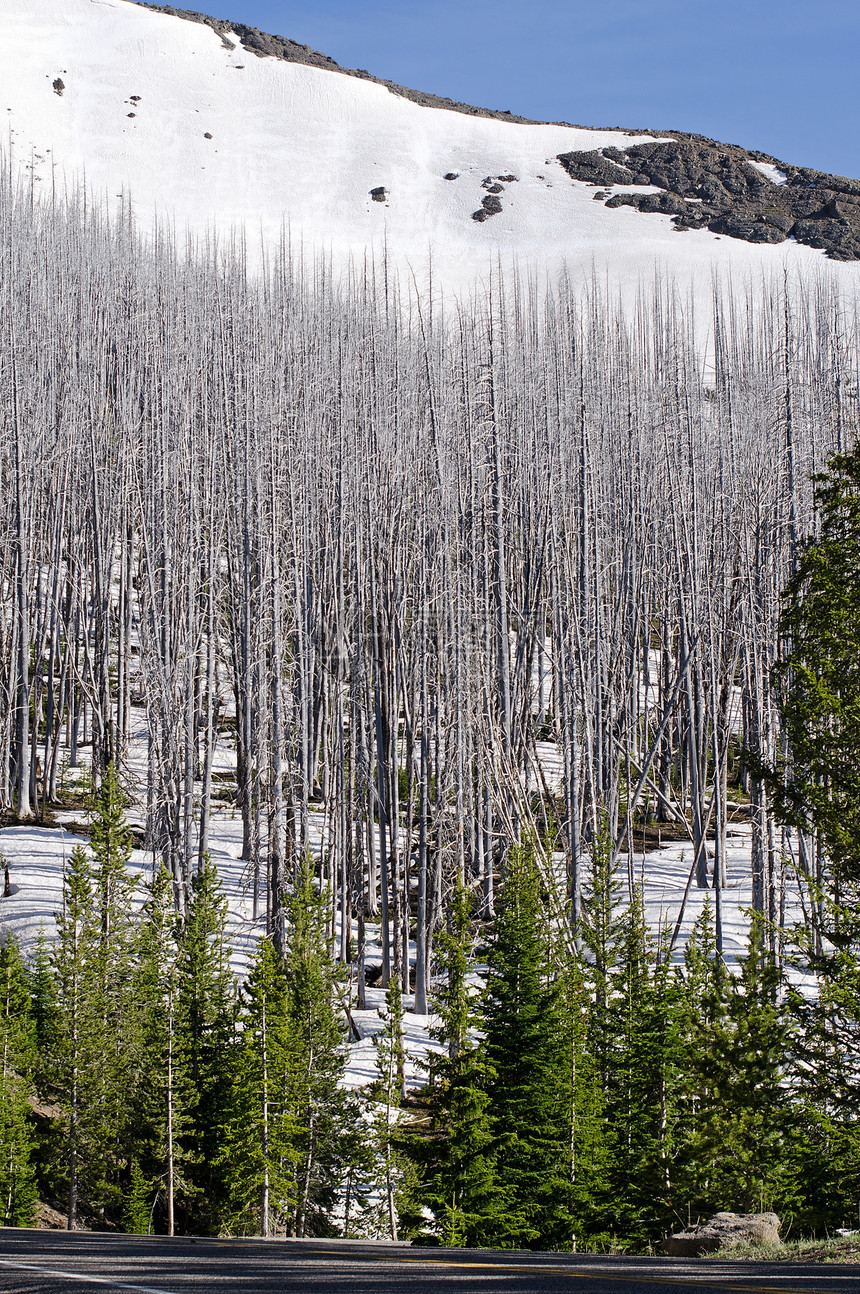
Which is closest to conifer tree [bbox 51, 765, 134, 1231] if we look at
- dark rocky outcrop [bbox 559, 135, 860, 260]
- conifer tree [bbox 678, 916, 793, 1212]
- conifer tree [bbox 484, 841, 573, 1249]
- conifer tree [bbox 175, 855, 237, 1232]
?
conifer tree [bbox 175, 855, 237, 1232]

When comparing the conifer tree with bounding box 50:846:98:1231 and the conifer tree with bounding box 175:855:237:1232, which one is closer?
the conifer tree with bounding box 50:846:98:1231

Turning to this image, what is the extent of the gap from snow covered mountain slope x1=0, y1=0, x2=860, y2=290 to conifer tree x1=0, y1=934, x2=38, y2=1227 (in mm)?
49784

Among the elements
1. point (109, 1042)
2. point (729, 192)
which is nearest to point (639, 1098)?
point (109, 1042)

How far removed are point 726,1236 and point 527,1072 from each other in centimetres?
725

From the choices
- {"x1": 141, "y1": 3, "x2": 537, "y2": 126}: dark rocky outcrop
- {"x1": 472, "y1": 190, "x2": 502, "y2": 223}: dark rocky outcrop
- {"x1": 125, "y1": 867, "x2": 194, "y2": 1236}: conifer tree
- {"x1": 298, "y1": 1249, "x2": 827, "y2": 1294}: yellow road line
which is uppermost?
{"x1": 141, "y1": 3, "x2": 537, "y2": 126}: dark rocky outcrop

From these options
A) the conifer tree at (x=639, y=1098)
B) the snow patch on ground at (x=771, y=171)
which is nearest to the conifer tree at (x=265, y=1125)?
the conifer tree at (x=639, y=1098)

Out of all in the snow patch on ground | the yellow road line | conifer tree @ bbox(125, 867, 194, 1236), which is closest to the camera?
the yellow road line

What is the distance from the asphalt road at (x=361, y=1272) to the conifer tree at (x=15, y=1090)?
9500 mm

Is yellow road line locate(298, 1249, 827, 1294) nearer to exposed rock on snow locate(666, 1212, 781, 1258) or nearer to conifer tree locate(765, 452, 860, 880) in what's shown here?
exposed rock on snow locate(666, 1212, 781, 1258)

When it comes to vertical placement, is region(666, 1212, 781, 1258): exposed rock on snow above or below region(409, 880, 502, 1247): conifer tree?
above

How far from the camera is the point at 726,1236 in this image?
8.66 metres

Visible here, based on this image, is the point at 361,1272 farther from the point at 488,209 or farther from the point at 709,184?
the point at 709,184

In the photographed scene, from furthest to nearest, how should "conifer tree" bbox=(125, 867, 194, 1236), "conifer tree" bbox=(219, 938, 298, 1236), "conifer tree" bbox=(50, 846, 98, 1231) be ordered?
"conifer tree" bbox=(50, 846, 98, 1231)
"conifer tree" bbox=(125, 867, 194, 1236)
"conifer tree" bbox=(219, 938, 298, 1236)

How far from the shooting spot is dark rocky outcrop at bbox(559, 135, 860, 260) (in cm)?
6869
